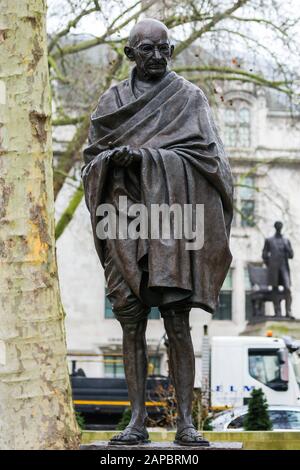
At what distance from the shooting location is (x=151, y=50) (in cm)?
623

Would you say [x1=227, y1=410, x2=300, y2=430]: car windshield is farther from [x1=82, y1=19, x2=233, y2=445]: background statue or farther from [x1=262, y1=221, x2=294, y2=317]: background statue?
[x1=262, y1=221, x2=294, y2=317]: background statue

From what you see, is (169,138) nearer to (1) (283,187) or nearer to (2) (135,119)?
(2) (135,119)

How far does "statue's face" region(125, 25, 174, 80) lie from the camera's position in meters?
6.20

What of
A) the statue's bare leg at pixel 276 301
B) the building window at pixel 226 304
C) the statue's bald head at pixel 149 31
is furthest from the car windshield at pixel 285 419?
the building window at pixel 226 304

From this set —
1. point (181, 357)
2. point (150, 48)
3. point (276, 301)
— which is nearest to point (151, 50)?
point (150, 48)

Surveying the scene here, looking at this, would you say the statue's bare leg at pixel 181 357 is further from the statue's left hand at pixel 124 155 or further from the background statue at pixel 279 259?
the background statue at pixel 279 259

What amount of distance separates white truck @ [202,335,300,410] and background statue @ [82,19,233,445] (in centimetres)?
1615

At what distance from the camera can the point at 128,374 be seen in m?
6.09

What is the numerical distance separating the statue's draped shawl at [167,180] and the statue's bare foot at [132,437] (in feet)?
2.49

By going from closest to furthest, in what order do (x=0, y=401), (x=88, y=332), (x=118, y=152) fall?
(x=118, y=152), (x=0, y=401), (x=88, y=332)

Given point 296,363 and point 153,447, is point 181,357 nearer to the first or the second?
point 153,447
